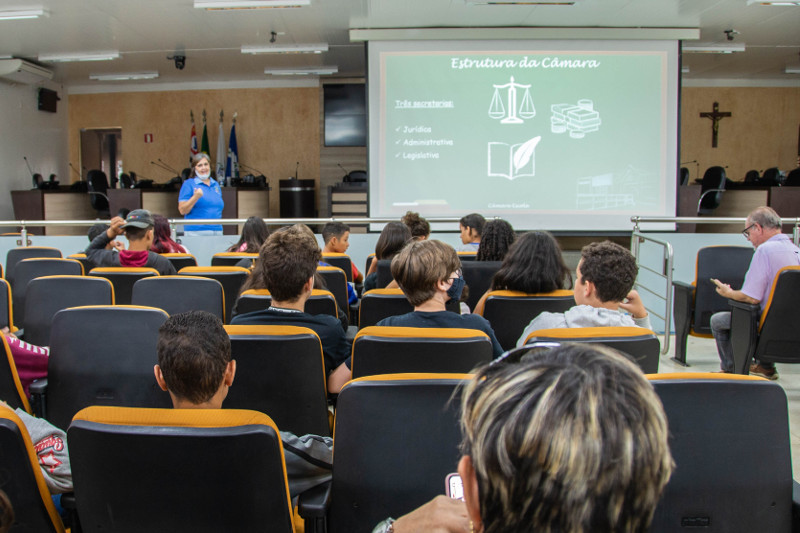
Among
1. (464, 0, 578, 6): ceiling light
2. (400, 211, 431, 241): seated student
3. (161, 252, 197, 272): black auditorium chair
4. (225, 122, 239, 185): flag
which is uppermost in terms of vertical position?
(464, 0, 578, 6): ceiling light

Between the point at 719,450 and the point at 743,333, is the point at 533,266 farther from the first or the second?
the point at 743,333

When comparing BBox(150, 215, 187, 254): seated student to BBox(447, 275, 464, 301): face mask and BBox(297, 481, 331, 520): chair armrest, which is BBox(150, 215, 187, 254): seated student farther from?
BBox(297, 481, 331, 520): chair armrest

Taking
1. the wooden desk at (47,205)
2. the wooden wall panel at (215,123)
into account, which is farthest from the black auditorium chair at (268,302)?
the wooden wall panel at (215,123)

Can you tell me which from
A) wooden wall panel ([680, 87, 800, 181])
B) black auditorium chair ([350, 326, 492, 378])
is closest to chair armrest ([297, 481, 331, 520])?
black auditorium chair ([350, 326, 492, 378])

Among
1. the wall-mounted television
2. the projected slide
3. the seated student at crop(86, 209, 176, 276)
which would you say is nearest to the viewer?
the seated student at crop(86, 209, 176, 276)

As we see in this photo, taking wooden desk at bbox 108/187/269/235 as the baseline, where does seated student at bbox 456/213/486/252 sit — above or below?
below

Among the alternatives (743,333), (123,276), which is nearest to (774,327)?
(743,333)

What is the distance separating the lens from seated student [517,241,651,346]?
2.15 m

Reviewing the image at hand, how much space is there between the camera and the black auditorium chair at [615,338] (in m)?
1.74

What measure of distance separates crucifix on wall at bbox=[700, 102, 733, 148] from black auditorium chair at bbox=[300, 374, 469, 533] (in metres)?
11.8

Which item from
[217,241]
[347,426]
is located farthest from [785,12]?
[347,426]

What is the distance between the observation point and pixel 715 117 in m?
→ 11.1

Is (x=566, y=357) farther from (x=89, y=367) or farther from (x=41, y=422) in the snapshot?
(x=89, y=367)

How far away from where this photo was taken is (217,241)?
5.89 meters
